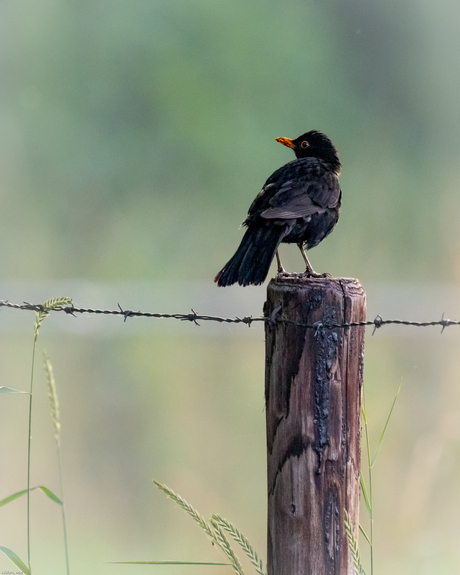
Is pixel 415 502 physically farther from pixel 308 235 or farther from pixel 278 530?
pixel 278 530

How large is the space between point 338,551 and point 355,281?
87 cm

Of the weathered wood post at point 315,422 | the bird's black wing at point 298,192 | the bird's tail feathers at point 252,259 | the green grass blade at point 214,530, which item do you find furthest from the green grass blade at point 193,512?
the bird's black wing at point 298,192

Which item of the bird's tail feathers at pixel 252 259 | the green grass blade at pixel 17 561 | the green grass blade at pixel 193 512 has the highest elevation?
the bird's tail feathers at pixel 252 259

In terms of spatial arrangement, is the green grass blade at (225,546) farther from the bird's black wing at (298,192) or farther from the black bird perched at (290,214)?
the bird's black wing at (298,192)

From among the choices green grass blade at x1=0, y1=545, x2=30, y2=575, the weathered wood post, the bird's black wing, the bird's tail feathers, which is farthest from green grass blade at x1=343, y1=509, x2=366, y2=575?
the bird's black wing

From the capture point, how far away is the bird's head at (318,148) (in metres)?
3.99

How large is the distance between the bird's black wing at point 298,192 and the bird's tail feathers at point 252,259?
4.0 inches

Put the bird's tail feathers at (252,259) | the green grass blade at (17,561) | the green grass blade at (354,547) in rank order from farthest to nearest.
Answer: the bird's tail feathers at (252,259), the green grass blade at (17,561), the green grass blade at (354,547)

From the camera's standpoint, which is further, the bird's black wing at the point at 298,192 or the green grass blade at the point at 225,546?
the bird's black wing at the point at 298,192

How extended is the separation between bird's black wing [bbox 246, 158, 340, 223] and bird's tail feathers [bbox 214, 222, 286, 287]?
0.33 ft

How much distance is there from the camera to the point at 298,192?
337 centimetres

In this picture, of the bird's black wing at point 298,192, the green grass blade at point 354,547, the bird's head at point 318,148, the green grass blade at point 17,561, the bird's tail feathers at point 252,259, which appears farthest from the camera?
the bird's head at point 318,148

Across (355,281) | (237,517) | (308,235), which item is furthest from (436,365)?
(355,281)

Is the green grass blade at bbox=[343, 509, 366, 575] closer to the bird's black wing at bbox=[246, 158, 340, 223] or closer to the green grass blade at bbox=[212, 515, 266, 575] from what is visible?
the green grass blade at bbox=[212, 515, 266, 575]
